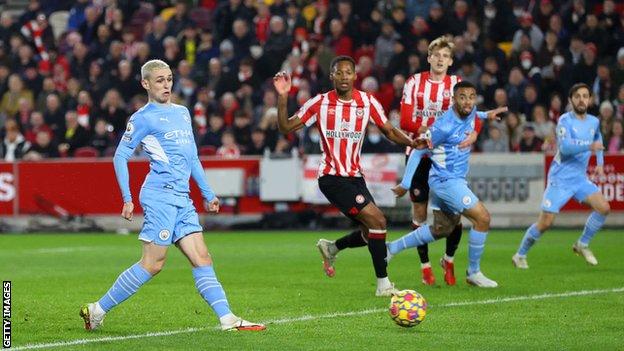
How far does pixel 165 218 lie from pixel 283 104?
2.34 meters

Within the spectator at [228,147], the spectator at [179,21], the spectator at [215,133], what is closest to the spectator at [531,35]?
the spectator at [228,147]

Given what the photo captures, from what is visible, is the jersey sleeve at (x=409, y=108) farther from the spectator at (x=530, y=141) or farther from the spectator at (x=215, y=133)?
the spectator at (x=215, y=133)

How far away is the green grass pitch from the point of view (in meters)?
9.66

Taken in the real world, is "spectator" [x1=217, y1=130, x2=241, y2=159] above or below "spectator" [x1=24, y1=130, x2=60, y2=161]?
above

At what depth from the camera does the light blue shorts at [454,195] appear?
13.6m

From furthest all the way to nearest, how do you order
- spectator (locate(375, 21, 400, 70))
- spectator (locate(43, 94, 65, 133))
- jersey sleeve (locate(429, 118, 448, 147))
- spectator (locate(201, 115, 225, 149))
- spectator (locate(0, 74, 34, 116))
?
spectator (locate(0, 74, 34, 116))
spectator (locate(43, 94, 65, 133))
spectator (locate(375, 21, 400, 70))
spectator (locate(201, 115, 225, 149))
jersey sleeve (locate(429, 118, 448, 147))

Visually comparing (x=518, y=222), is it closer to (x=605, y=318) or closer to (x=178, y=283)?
(x=178, y=283)

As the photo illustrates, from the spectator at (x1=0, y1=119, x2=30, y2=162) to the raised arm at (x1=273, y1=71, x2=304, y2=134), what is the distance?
1486 cm

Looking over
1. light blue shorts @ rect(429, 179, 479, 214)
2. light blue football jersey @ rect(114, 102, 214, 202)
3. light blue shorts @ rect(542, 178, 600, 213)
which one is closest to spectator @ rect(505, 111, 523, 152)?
light blue shorts @ rect(542, 178, 600, 213)

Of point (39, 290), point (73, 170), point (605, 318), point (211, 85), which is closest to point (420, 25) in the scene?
point (211, 85)

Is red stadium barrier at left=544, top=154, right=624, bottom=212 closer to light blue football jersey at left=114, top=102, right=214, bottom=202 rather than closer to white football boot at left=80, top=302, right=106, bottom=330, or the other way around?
light blue football jersey at left=114, top=102, right=214, bottom=202

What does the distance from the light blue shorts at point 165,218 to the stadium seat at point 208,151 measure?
51.1 ft

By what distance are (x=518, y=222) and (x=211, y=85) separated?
7.45 meters

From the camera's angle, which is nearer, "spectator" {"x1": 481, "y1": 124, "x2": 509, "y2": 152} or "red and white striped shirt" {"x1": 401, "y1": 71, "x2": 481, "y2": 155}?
"red and white striped shirt" {"x1": 401, "y1": 71, "x2": 481, "y2": 155}
